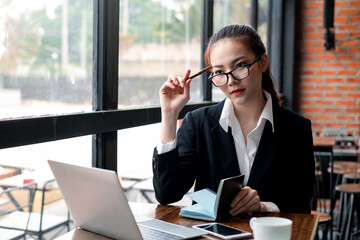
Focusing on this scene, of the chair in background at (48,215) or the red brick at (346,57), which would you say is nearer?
the chair in background at (48,215)

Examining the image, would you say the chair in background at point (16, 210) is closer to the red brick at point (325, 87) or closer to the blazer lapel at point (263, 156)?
the blazer lapel at point (263, 156)

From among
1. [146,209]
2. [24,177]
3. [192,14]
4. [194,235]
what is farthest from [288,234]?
[192,14]

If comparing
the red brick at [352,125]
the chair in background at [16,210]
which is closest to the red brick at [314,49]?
the red brick at [352,125]

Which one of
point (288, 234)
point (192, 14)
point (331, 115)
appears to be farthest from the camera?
point (331, 115)

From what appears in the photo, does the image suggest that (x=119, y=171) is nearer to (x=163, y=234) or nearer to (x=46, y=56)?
(x=46, y=56)

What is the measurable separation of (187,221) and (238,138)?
48cm

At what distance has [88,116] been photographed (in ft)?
5.89

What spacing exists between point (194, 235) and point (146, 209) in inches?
13.0

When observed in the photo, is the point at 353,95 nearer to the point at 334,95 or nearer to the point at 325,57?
the point at 334,95

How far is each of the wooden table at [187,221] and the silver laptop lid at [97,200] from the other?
1.7 inches

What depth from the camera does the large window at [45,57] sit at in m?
1.50

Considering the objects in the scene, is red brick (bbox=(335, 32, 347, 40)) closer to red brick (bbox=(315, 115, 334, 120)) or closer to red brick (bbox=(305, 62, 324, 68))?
red brick (bbox=(305, 62, 324, 68))

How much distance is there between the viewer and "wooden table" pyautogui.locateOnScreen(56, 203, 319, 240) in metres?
1.31

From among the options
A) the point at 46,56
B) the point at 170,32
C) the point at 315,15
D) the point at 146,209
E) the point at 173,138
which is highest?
the point at 315,15
